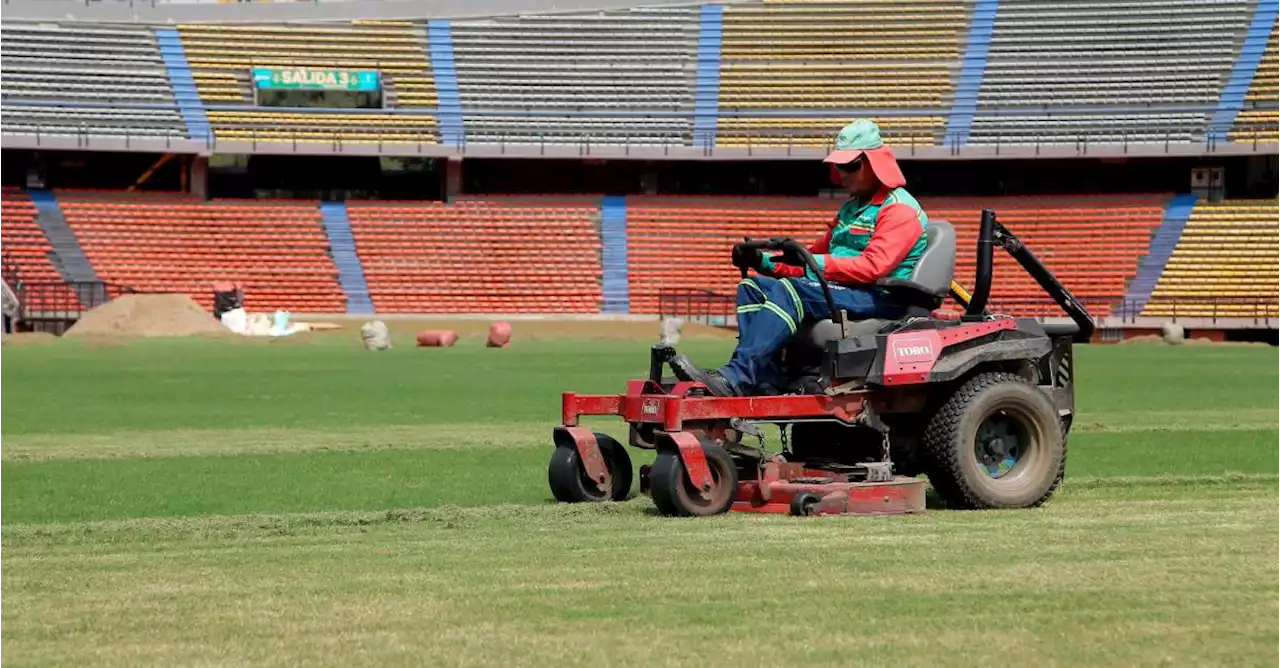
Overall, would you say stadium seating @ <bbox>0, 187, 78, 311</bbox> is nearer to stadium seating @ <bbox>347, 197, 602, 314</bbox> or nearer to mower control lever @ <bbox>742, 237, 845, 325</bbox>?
stadium seating @ <bbox>347, 197, 602, 314</bbox>

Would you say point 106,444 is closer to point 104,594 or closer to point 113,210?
point 104,594

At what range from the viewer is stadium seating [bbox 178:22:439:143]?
52.1 m

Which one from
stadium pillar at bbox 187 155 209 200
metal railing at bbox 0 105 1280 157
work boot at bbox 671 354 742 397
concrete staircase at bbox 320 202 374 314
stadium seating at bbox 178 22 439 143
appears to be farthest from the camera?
stadium pillar at bbox 187 155 209 200

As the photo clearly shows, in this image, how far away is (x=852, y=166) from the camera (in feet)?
30.8

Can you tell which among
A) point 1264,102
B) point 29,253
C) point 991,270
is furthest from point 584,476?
point 1264,102

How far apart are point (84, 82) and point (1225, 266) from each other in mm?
34533

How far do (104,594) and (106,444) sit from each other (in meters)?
9.02

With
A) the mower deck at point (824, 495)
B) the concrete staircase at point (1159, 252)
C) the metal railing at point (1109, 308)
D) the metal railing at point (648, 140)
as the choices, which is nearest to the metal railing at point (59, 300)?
the metal railing at point (648, 140)

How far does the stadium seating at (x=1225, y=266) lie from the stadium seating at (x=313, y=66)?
22394mm

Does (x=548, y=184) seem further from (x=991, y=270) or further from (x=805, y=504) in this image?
(x=805, y=504)

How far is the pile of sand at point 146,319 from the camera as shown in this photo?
134ft

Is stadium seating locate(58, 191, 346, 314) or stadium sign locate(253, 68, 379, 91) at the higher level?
stadium sign locate(253, 68, 379, 91)

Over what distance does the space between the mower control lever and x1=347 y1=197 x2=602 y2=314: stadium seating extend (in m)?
39.3

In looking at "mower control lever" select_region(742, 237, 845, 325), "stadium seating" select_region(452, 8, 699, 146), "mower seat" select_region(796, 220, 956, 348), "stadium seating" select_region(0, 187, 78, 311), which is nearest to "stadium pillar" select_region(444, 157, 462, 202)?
"stadium seating" select_region(452, 8, 699, 146)
